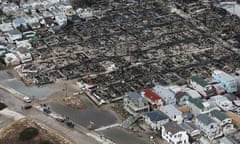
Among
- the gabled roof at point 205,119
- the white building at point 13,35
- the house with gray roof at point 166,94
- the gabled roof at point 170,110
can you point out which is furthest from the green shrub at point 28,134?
the white building at point 13,35

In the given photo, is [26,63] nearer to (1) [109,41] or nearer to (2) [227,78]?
(1) [109,41]

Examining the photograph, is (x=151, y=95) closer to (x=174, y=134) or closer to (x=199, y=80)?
(x=199, y=80)

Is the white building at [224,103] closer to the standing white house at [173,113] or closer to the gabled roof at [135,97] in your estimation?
the standing white house at [173,113]

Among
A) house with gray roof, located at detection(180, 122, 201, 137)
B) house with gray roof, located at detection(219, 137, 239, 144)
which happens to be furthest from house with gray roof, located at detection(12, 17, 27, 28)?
house with gray roof, located at detection(219, 137, 239, 144)

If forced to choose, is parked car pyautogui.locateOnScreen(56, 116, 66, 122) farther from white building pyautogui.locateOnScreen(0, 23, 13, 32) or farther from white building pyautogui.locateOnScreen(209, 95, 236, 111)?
white building pyautogui.locateOnScreen(0, 23, 13, 32)

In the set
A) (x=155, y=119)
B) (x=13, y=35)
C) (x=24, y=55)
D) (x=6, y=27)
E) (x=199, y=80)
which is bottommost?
(x=155, y=119)

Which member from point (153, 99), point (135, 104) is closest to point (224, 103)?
point (153, 99)
